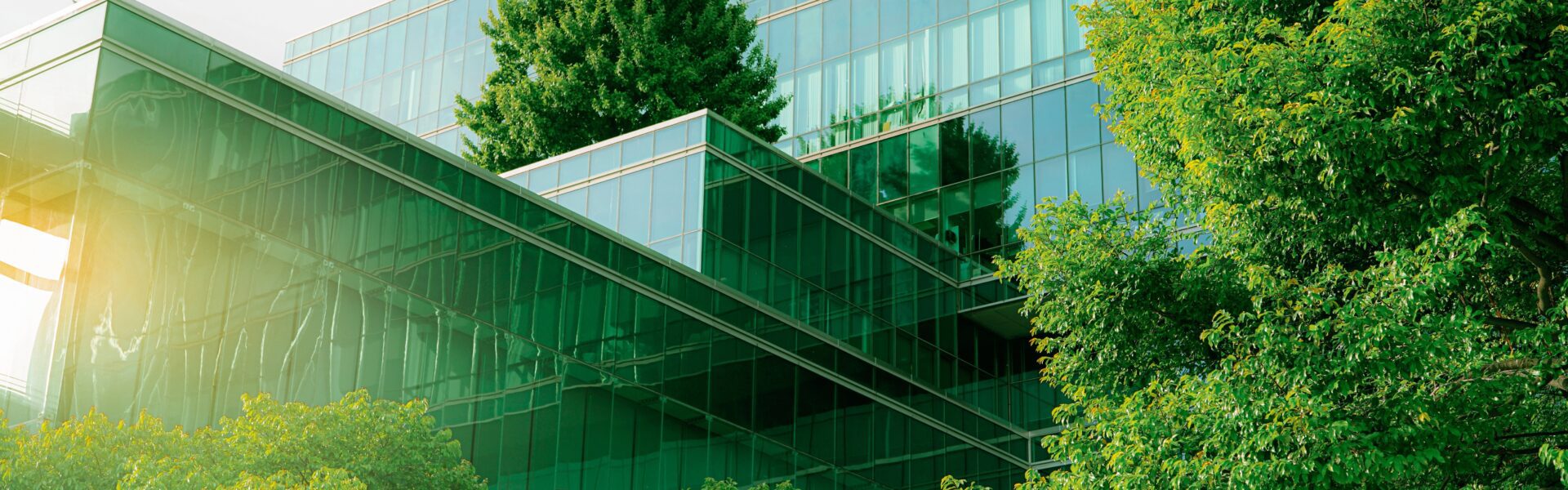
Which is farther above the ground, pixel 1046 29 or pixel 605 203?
pixel 1046 29

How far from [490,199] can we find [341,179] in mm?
2578

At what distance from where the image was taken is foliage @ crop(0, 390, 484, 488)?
14.9 meters

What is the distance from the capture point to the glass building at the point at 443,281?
1920 cm

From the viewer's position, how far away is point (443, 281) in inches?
905

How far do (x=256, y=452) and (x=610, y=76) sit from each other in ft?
65.0

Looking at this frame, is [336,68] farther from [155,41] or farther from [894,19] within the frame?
[155,41]

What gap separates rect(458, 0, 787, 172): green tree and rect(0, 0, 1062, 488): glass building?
15.8 feet

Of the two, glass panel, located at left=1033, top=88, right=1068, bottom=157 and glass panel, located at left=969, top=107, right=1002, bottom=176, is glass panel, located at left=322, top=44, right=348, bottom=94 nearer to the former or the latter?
glass panel, located at left=969, top=107, right=1002, bottom=176

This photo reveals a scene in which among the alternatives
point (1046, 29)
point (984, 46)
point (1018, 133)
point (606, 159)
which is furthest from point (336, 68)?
point (606, 159)

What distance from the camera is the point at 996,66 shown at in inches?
1526

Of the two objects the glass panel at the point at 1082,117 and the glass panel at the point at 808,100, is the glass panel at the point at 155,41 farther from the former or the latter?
the glass panel at the point at 808,100

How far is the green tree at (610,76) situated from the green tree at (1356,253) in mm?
19369

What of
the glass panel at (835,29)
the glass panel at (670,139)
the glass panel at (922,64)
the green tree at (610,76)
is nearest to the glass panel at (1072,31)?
the glass panel at (922,64)

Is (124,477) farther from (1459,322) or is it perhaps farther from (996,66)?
(996,66)
